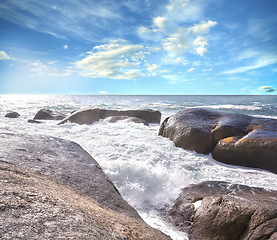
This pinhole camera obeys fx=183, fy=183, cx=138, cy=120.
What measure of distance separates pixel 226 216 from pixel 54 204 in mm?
2074

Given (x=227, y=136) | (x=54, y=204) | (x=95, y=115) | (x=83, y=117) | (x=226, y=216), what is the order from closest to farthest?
1. (x=54, y=204)
2. (x=226, y=216)
3. (x=227, y=136)
4. (x=83, y=117)
5. (x=95, y=115)

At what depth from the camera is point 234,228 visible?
2195 mm

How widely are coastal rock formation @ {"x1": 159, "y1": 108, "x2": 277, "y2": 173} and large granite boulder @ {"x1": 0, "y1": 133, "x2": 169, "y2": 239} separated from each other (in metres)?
3.78

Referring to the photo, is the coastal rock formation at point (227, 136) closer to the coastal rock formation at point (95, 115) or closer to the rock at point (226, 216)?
the rock at point (226, 216)

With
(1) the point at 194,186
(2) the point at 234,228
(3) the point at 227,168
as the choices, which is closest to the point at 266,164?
(3) the point at 227,168

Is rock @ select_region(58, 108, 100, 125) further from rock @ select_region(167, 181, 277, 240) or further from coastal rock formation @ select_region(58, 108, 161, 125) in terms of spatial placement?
rock @ select_region(167, 181, 277, 240)

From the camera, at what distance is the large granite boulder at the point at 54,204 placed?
A: 3.39 ft

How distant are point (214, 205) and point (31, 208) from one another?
2.32m

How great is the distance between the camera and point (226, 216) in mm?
2305

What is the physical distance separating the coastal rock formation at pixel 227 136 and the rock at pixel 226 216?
5.39 feet

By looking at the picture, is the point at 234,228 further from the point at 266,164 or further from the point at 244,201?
the point at 266,164

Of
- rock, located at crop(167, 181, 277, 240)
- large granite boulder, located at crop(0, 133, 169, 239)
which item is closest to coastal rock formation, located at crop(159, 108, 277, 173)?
rock, located at crop(167, 181, 277, 240)

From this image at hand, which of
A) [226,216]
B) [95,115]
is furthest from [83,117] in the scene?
[226,216]

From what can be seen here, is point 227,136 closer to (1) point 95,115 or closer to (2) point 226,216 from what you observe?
(2) point 226,216
